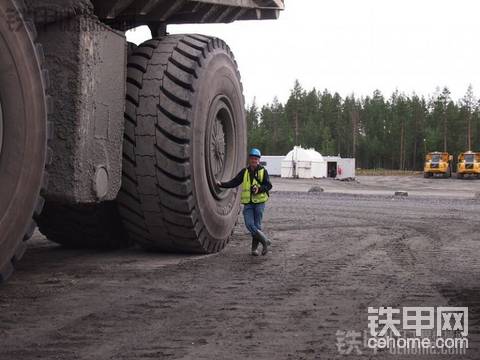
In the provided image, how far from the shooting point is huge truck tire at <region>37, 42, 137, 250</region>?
6.71 m

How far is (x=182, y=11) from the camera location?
645 centimetres

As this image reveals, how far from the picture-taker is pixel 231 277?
578 cm

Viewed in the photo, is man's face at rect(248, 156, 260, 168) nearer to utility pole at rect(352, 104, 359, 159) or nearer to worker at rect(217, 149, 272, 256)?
worker at rect(217, 149, 272, 256)

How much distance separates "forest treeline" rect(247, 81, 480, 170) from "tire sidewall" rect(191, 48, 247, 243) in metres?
74.1

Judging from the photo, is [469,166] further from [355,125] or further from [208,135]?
[355,125]

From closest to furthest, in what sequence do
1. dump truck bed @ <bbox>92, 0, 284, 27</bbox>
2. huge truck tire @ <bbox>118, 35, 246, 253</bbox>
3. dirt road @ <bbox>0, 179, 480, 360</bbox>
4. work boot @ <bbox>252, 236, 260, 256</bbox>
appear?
dirt road @ <bbox>0, 179, 480, 360</bbox>, dump truck bed @ <bbox>92, 0, 284, 27</bbox>, huge truck tire @ <bbox>118, 35, 246, 253</bbox>, work boot @ <bbox>252, 236, 260, 256</bbox>

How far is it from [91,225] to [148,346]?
Result: 3.53m

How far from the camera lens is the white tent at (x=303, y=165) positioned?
162 ft

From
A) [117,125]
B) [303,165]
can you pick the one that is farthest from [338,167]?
[117,125]

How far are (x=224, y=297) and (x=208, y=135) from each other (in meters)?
2.25

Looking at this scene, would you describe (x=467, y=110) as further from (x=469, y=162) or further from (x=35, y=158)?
(x=35, y=158)

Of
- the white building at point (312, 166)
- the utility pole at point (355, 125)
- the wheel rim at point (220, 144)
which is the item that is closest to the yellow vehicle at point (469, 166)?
the white building at point (312, 166)

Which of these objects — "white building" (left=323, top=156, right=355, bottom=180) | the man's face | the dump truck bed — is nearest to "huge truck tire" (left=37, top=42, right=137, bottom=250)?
the dump truck bed

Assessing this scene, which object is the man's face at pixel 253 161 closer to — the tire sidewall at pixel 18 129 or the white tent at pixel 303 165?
the tire sidewall at pixel 18 129
